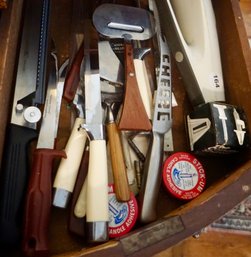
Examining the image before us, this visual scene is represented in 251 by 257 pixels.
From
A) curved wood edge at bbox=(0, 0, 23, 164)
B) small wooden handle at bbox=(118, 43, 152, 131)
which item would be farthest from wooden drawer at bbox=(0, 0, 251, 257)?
small wooden handle at bbox=(118, 43, 152, 131)

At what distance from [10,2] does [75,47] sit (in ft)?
0.45

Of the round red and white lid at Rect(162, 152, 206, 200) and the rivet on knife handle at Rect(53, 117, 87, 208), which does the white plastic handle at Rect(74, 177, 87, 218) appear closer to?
the rivet on knife handle at Rect(53, 117, 87, 208)

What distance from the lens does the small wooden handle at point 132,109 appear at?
49 cm

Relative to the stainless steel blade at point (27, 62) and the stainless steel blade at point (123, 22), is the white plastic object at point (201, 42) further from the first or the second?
the stainless steel blade at point (27, 62)

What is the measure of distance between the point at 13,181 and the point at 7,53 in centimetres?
20

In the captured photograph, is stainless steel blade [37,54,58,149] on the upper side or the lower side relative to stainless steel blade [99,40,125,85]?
lower

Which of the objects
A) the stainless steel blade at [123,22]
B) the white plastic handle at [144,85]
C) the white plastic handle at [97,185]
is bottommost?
the white plastic handle at [97,185]

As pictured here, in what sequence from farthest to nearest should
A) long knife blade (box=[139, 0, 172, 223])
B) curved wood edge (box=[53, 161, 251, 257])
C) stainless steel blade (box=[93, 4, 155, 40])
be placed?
stainless steel blade (box=[93, 4, 155, 40]) → long knife blade (box=[139, 0, 172, 223]) → curved wood edge (box=[53, 161, 251, 257])

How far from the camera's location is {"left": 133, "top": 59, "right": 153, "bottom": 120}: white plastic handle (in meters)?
0.54

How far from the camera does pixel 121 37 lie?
58 centimetres

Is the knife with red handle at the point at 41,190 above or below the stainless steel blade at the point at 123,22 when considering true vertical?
below

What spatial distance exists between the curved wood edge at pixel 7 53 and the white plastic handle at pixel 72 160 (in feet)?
0.32

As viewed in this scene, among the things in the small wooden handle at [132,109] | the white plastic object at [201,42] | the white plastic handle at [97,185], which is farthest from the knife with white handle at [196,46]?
the white plastic handle at [97,185]

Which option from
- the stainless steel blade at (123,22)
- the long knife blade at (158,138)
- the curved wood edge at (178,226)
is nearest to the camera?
the curved wood edge at (178,226)
